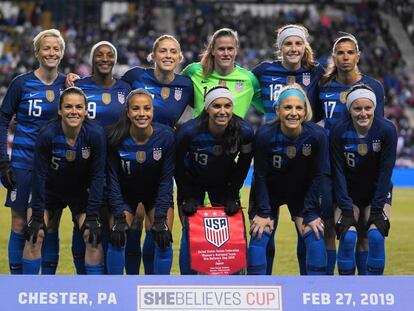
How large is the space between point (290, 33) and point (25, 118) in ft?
7.34

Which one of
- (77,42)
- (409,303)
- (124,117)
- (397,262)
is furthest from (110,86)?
(77,42)

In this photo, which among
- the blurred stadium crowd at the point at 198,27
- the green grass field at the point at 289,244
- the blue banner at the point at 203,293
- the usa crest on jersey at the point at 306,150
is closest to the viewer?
the blue banner at the point at 203,293

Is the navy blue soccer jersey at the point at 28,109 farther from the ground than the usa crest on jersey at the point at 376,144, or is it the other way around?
the navy blue soccer jersey at the point at 28,109

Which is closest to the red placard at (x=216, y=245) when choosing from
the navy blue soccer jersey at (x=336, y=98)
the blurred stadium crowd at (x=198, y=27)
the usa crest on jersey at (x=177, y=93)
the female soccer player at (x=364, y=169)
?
the female soccer player at (x=364, y=169)

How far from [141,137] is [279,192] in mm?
1164

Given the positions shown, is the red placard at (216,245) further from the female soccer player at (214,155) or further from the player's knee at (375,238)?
the player's knee at (375,238)

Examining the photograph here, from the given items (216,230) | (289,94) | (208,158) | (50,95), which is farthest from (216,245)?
(50,95)

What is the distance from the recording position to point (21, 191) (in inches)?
287

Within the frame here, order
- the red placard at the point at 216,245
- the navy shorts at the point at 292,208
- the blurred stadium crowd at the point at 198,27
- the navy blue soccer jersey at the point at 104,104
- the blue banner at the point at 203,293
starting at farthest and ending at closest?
1. the blurred stadium crowd at the point at 198,27
2. the navy blue soccer jersey at the point at 104,104
3. the navy shorts at the point at 292,208
4. the red placard at the point at 216,245
5. the blue banner at the point at 203,293

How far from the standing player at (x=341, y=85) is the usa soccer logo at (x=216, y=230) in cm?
98

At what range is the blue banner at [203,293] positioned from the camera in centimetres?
583

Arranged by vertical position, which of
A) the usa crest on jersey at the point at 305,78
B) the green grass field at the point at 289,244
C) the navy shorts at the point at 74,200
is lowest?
the green grass field at the point at 289,244

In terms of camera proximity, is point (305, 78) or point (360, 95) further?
point (305, 78)

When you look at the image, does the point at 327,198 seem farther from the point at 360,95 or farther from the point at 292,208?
the point at 360,95
